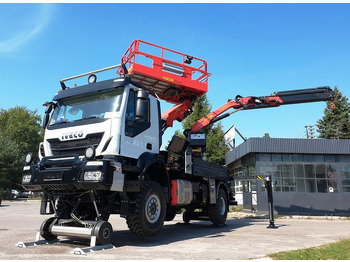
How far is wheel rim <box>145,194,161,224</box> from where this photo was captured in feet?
22.4

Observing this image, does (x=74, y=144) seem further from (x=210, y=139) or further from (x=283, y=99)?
(x=210, y=139)

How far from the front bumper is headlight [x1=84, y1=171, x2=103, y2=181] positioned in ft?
0.12

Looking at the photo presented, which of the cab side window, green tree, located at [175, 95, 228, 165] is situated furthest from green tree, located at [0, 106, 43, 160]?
the cab side window

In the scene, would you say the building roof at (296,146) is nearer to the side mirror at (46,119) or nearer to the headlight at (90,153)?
the side mirror at (46,119)

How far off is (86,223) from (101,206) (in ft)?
1.56

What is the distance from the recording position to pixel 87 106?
705cm

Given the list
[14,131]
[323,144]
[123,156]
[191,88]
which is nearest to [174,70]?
[191,88]

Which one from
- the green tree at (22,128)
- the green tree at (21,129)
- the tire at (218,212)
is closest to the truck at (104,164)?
the tire at (218,212)

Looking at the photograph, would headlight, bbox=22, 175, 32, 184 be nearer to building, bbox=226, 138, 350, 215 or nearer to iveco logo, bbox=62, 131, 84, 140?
iveco logo, bbox=62, 131, 84, 140

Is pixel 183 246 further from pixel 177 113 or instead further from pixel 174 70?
pixel 174 70

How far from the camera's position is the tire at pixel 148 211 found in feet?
21.5

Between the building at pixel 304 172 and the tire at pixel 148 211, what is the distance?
44.5 ft

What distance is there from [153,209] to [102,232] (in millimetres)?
1421

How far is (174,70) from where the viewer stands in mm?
10180
